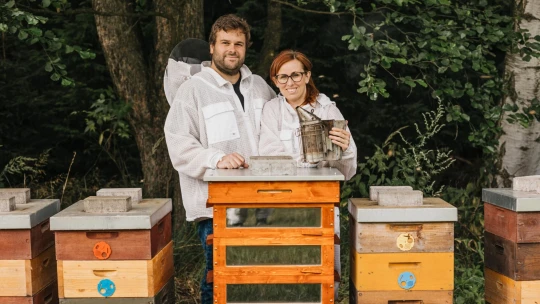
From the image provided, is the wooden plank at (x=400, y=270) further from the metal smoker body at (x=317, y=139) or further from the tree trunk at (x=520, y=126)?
the tree trunk at (x=520, y=126)

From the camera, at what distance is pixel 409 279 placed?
3.27m

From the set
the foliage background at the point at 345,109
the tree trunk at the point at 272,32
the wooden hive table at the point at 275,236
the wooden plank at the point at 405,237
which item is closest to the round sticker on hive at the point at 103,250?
the wooden hive table at the point at 275,236

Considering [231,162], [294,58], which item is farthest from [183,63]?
[231,162]

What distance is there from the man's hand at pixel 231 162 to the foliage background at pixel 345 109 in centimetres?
170

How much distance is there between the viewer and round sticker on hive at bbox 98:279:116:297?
317cm

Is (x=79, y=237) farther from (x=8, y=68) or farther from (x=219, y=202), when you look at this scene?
(x=8, y=68)

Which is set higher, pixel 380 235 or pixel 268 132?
pixel 268 132

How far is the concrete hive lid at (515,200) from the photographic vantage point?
130 inches

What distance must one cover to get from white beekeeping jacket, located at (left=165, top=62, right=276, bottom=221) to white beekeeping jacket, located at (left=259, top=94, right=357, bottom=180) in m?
0.10

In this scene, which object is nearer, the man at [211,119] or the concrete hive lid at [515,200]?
the concrete hive lid at [515,200]

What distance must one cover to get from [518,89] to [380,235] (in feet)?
9.65

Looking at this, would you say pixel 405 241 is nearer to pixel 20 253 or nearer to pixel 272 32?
pixel 20 253

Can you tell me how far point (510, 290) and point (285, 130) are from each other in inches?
56.2

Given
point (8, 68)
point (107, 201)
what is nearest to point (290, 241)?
point (107, 201)
